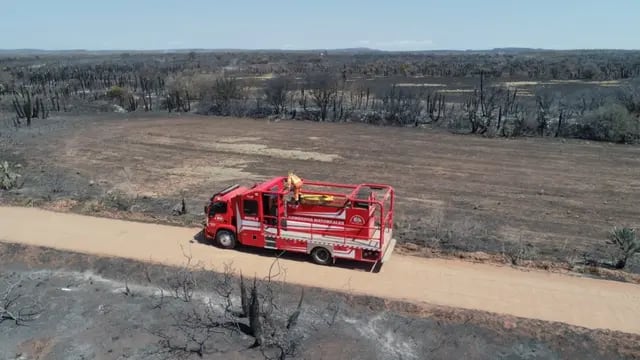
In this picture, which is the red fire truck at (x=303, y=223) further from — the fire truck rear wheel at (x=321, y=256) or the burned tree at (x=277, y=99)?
the burned tree at (x=277, y=99)

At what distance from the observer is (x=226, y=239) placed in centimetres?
1529

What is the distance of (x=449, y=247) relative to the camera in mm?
15922

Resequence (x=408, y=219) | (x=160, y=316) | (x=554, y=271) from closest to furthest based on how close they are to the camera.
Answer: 1. (x=160, y=316)
2. (x=554, y=271)
3. (x=408, y=219)

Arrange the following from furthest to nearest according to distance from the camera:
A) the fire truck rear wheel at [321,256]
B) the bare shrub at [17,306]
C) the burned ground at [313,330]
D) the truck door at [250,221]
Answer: the truck door at [250,221] → the fire truck rear wheel at [321,256] → the bare shrub at [17,306] → the burned ground at [313,330]

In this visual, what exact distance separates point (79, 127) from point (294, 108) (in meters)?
17.8

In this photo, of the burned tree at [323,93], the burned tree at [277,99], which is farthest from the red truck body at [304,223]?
the burned tree at [277,99]

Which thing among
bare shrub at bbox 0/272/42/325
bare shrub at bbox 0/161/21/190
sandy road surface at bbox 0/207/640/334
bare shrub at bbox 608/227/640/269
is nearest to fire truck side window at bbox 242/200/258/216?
sandy road surface at bbox 0/207/640/334

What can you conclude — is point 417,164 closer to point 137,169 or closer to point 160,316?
point 137,169

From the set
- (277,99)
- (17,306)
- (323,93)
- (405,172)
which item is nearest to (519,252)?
(405,172)

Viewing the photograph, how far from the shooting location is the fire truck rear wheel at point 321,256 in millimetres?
14330

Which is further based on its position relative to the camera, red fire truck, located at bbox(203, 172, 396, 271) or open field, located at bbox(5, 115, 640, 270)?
open field, located at bbox(5, 115, 640, 270)

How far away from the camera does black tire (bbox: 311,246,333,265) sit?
14.3 meters

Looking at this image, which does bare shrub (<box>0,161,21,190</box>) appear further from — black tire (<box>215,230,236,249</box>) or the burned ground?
black tire (<box>215,230,236,249</box>)

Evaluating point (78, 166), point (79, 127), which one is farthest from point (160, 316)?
point (79, 127)
